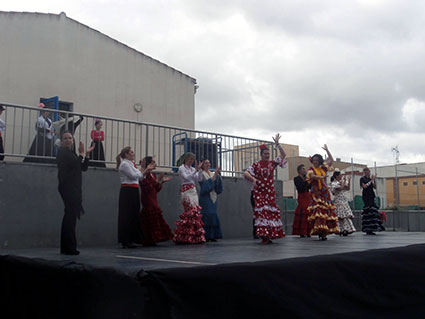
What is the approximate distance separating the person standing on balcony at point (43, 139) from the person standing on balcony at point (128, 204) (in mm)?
1526

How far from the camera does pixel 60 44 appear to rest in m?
14.6

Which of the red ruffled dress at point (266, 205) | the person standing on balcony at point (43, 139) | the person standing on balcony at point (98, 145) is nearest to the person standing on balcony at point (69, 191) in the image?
the person standing on balcony at point (43, 139)

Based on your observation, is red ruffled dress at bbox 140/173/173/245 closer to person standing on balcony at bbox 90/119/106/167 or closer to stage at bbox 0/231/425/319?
person standing on balcony at bbox 90/119/106/167

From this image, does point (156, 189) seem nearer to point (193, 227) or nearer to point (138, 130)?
point (193, 227)

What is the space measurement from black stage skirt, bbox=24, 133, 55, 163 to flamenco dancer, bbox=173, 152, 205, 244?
2.42 meters

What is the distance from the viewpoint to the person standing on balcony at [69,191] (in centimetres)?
570

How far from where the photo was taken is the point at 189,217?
27.9ft

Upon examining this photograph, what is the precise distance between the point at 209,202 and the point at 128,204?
2102 millimetres

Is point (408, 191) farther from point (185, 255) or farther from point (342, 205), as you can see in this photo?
point (185, 255)

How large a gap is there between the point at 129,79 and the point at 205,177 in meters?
8.24

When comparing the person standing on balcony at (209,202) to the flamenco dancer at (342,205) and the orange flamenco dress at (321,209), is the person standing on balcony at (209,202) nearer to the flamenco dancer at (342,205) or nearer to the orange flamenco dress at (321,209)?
the orange flamenco dress at (321,209)

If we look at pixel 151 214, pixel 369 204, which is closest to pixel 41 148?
pixel 151 214

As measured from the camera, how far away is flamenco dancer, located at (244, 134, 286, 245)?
772 cm

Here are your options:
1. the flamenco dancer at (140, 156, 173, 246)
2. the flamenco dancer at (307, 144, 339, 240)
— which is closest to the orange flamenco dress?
the flamenco dancer at (307, 144, 339, 240)
